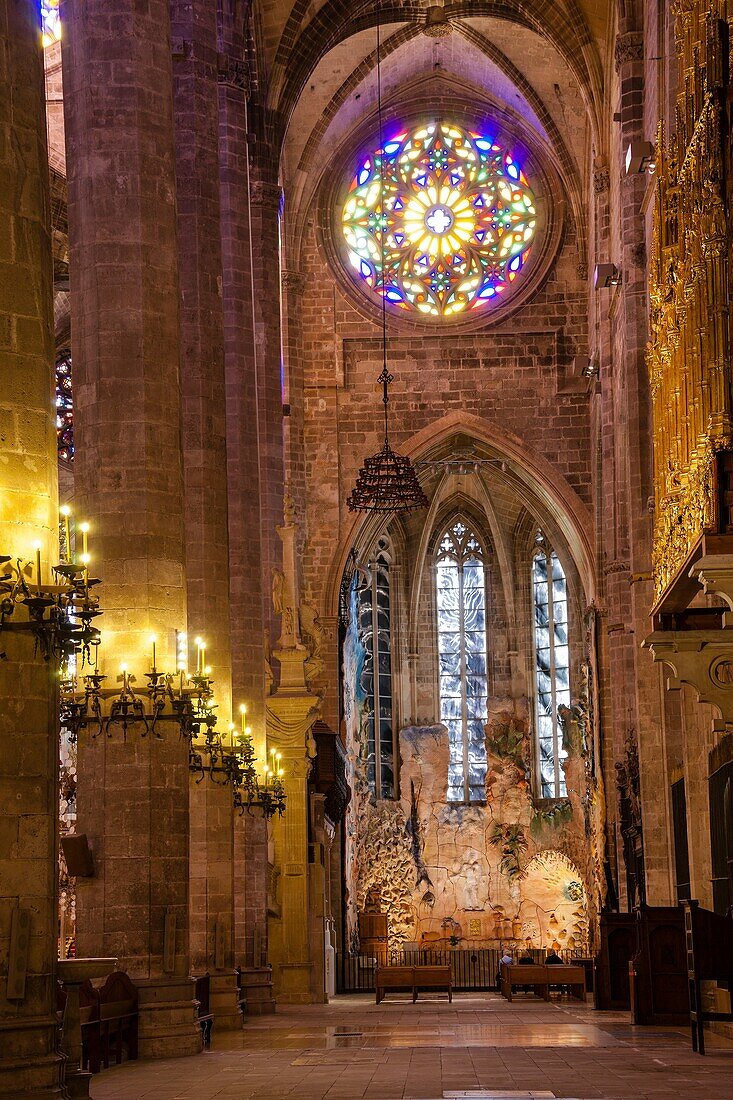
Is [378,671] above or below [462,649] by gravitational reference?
below

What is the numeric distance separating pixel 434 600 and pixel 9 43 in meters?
34.2

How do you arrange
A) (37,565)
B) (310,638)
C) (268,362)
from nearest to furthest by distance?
(37,565) → (310,638) → (268,362)

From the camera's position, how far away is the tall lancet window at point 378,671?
42.2 m

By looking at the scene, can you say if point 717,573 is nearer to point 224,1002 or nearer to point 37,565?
point 37,565

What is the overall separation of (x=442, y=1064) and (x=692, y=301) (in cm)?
634

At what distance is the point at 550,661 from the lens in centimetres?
4272

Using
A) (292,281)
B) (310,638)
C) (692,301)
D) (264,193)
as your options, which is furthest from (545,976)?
(292,281)

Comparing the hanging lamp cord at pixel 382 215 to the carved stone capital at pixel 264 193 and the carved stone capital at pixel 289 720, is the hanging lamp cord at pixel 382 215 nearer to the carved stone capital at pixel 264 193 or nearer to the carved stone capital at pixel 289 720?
the carved stone capital at pixel 264 193

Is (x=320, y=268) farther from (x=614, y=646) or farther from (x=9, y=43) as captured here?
(x=9, y=43)

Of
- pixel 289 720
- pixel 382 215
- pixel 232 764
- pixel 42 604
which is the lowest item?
pixel 232 764

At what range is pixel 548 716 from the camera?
1686 inches

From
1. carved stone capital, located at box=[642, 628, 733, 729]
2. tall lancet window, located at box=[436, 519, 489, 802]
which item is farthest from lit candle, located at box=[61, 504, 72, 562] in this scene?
tall lancet window, located at box=[436, 519, 489, 802]

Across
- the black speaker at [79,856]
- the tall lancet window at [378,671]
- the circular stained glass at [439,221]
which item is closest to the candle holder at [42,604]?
the black speaker at [79,856]

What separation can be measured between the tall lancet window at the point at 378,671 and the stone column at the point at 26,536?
31852 millimetres
